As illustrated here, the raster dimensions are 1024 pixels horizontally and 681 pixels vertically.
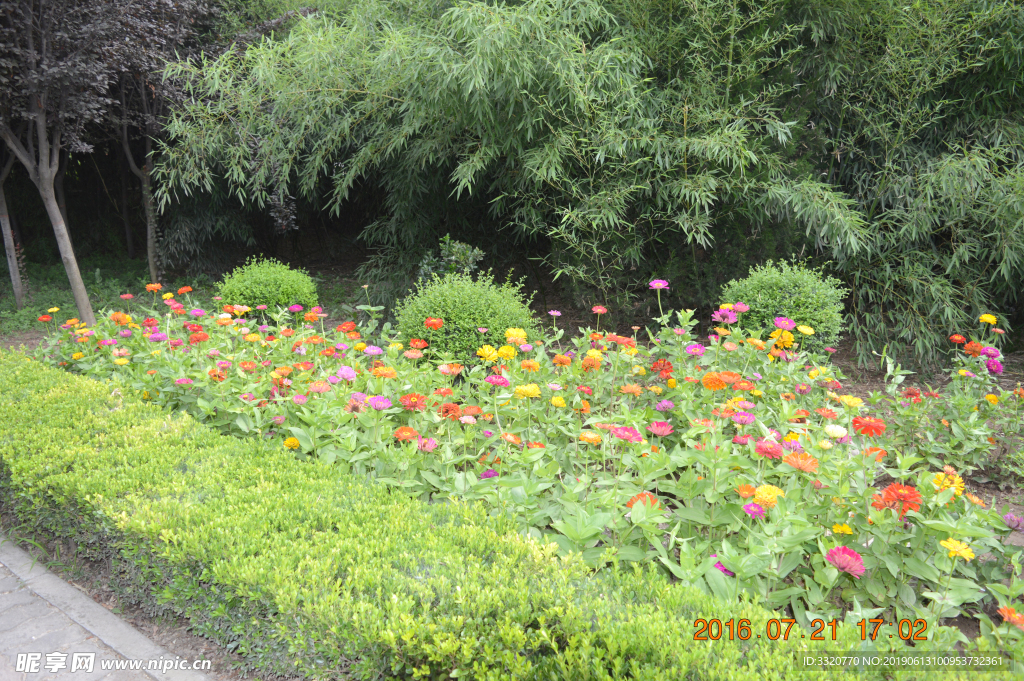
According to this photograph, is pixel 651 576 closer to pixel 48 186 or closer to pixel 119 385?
pixel 119 385

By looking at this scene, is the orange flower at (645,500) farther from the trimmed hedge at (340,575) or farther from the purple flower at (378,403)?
the purple flower at (378,403)

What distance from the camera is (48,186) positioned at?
16.3 feet

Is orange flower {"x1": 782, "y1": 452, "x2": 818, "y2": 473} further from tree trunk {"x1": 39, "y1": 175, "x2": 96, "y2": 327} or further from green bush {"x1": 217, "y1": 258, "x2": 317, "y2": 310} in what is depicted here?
tree trunk {"x1": 39, "y1": 175, "x2": 96, "y2": 327}

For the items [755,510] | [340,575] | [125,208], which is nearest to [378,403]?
[340,575]

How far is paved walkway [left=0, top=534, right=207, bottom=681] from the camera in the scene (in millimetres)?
1599

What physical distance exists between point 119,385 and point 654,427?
2.33m

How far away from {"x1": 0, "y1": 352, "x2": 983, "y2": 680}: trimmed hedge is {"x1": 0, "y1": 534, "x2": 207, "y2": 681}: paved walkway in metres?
0.11

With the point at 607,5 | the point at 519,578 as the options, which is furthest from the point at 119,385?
the point at 607,5

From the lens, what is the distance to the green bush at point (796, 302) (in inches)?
134

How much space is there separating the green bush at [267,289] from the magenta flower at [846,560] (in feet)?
13.4

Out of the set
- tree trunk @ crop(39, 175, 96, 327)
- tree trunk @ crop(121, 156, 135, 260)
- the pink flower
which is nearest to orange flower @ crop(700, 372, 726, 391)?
the pink flower

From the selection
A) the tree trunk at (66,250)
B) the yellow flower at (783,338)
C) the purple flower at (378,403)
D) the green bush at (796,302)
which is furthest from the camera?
the tree trunk at (66,250)

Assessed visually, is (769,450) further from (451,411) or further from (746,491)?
(451,411)

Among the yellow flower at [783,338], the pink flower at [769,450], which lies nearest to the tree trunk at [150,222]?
the yellow flower at [783,338]
